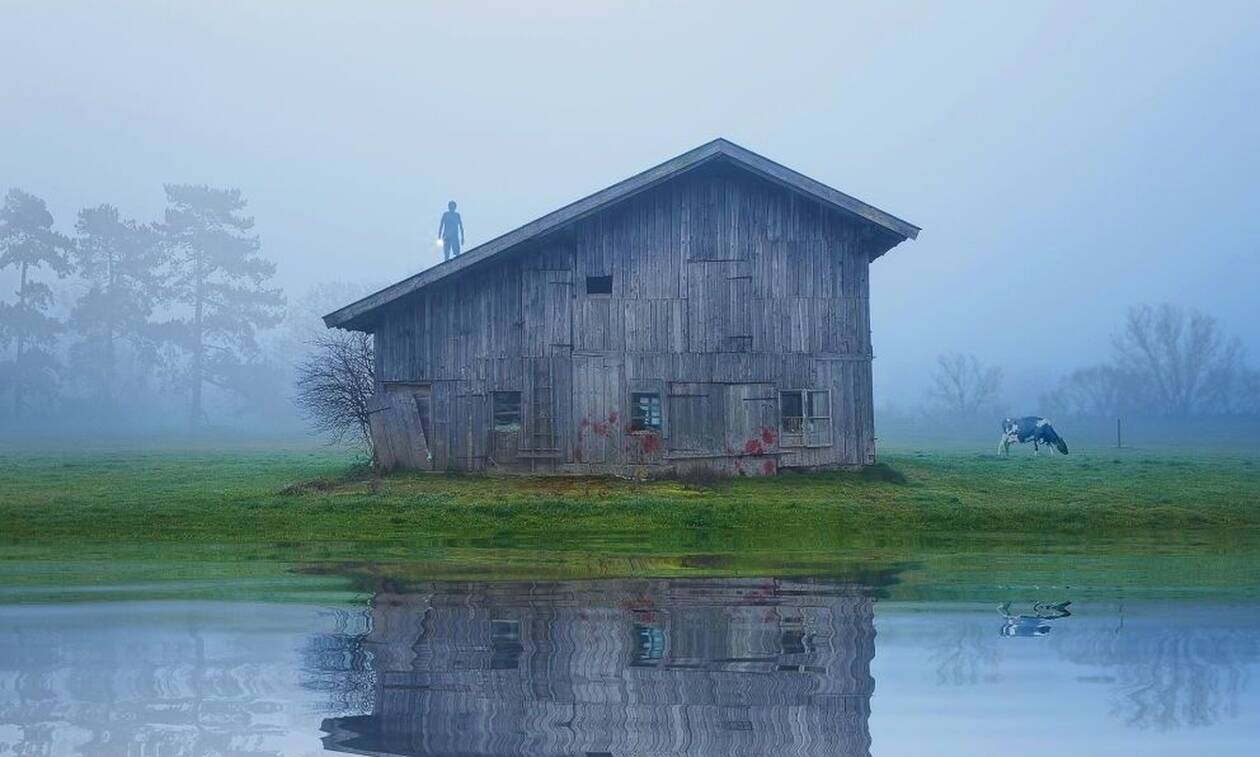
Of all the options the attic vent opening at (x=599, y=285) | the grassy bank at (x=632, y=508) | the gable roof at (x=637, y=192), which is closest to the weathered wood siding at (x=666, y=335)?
the attic vent opening at (x=599, y=285)

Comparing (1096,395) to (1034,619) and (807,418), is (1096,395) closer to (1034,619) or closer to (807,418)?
(807,418)

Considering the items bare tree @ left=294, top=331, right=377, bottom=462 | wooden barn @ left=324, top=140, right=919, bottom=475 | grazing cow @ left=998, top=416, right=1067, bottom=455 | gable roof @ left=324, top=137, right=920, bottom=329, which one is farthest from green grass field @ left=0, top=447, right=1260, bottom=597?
grazing cow @ left=998, top=416, right=1067, bottom=455

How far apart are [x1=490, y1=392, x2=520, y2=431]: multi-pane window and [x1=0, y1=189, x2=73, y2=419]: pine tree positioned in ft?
274

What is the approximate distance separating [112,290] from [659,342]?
85.9m

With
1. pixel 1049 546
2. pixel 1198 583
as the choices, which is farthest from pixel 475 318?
pixel 1198 583

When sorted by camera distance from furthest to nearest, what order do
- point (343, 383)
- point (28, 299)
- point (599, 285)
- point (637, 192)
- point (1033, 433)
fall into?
point (28, 299)
point (1033, 433)
point (343, 383)
point (599, 285)
point (637, 192)

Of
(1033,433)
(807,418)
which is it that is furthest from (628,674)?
(1033,433)

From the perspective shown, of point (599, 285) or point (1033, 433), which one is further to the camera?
point (1033, 433)

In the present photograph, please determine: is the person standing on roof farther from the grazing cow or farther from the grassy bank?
the grazing cow

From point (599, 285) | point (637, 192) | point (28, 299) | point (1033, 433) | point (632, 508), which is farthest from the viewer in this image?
point (28, 299)

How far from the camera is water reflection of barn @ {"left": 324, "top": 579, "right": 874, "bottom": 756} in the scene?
26.1ft

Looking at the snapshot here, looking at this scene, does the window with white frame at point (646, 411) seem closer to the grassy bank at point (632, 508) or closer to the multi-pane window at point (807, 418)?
the grassy bank at point (632, 508)

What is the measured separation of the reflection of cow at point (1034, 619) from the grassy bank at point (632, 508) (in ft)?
25.3

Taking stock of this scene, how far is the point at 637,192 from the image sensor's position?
110ft
